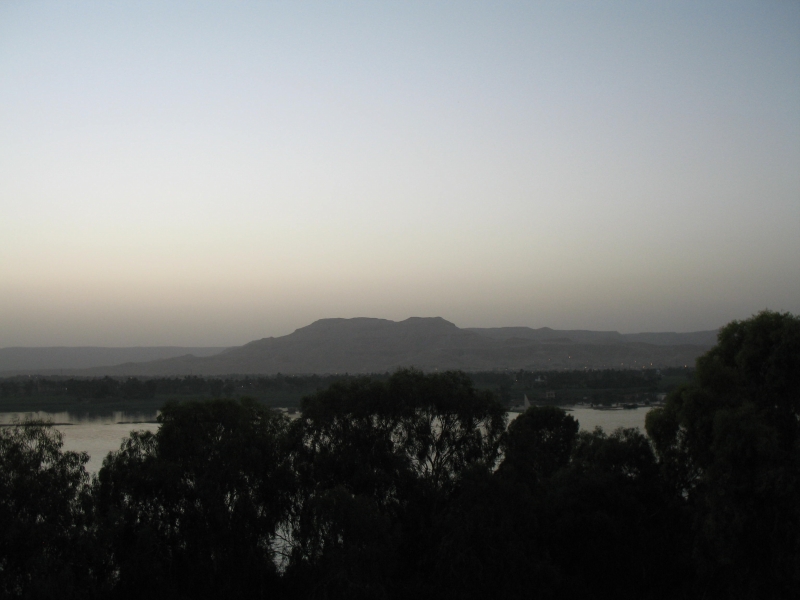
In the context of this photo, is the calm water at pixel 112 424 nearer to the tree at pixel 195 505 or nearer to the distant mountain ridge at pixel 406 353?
the tree at pixel 195 505

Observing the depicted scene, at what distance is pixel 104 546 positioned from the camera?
959cm

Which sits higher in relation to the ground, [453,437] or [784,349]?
[784,349]

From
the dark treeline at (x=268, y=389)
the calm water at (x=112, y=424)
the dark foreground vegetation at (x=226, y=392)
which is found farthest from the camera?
the dark treeline at (x=268, y=389)

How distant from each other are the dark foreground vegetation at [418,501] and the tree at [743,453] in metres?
0.03

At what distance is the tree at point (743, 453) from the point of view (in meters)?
9.98

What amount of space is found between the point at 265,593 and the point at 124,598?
1886mm

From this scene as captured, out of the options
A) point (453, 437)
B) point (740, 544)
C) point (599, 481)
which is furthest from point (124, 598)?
point (740, 544)

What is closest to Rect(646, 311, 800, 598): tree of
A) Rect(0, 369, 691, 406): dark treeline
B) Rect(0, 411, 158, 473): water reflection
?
Rect(0, 411, 158, 473): water reflection

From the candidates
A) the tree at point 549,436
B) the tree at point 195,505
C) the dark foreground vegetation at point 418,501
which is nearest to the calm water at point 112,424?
the tree at point 549,436

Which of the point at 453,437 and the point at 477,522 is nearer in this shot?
the point at 477,522

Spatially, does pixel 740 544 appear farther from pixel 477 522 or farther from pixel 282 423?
pixel 282 423

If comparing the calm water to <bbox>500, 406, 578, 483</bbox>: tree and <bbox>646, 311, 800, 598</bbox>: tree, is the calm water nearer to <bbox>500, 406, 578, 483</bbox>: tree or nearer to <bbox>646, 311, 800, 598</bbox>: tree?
<bbox>500, 406, 578, 483</bbox>: tree

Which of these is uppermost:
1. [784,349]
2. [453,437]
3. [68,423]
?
[784,349]

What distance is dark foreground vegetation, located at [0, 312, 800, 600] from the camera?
31.7 feet
